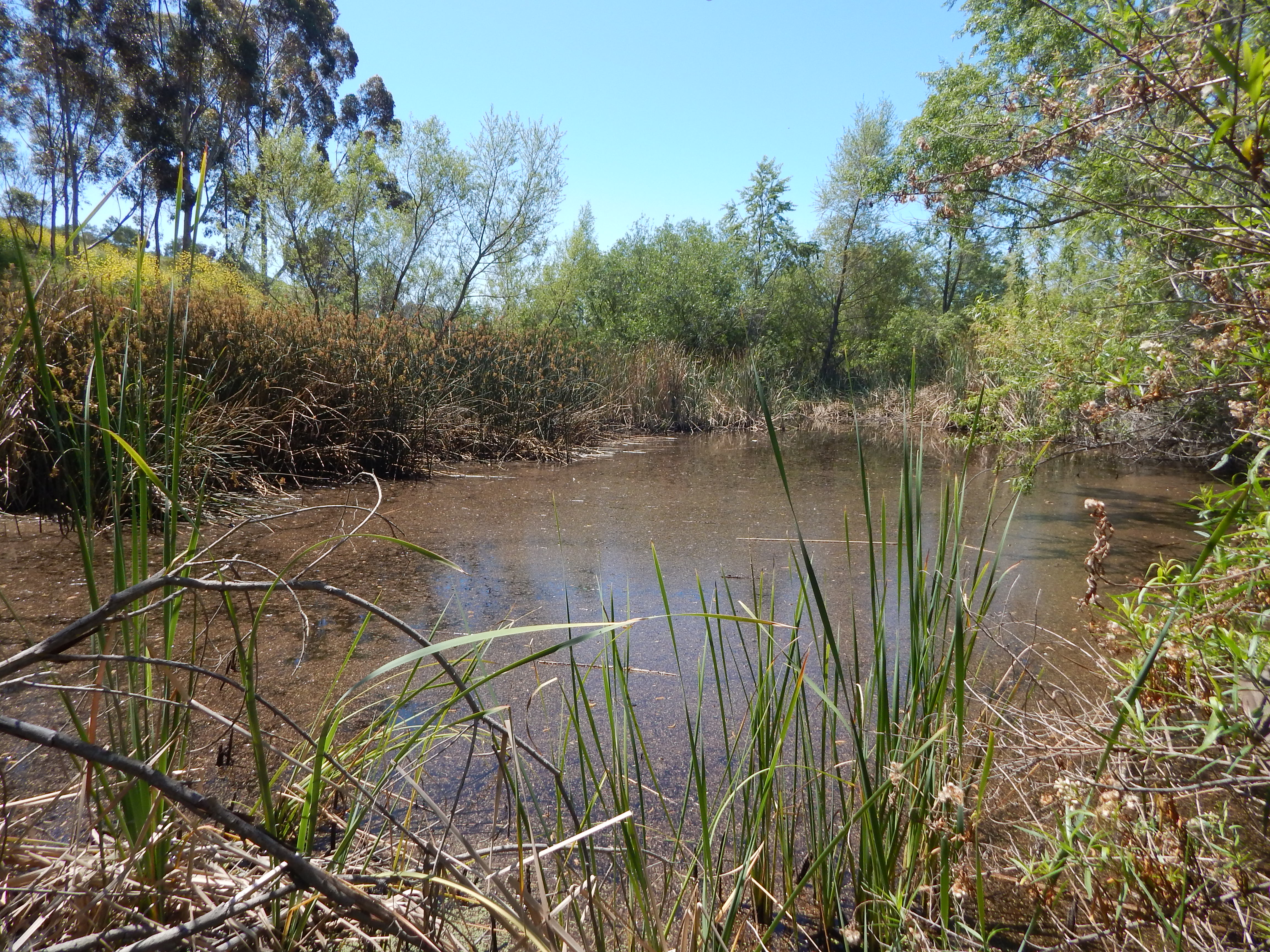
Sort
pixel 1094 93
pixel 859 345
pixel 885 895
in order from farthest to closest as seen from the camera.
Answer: pixel 859 345 < pixel 1094 93 < pixel 885 895

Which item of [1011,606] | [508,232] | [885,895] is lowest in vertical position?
[1011,606]

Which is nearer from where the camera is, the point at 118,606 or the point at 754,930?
the point at 118,606

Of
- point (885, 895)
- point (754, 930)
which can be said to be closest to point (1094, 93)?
point (885, 895)

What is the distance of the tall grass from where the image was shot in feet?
3.12

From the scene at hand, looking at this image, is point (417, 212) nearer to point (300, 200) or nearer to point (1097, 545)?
point (300, 200)

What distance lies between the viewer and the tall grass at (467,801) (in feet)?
3.12

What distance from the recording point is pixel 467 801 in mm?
1943

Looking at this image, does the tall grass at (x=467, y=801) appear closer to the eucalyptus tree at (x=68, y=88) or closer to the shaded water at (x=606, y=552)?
the shaded water at (x=606, y=552)

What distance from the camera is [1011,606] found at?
3.56 meters

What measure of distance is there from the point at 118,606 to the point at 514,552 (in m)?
3.83

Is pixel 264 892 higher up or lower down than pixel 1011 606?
higher up

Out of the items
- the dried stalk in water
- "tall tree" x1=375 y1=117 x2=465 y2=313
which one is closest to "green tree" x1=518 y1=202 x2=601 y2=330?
"tall tree" x1=375 y1=117 x2=465 y2=313

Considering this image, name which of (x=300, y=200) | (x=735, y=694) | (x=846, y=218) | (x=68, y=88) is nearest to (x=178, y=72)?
(x=68, y=88)

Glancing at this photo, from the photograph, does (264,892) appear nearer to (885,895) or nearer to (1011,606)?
(885,895)
